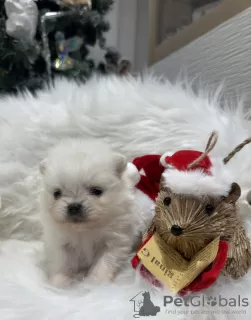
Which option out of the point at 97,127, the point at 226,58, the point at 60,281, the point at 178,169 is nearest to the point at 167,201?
the point at 178,169

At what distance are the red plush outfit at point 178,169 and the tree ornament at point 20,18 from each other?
949 mm

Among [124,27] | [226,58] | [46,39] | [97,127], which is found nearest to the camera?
[97,127]

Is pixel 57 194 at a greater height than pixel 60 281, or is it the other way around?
pixel 57 194

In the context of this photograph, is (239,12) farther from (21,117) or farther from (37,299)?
(37,299)

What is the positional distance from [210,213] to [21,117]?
697 millimetres

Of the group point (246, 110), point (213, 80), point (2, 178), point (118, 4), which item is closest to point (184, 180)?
point (246, 110)

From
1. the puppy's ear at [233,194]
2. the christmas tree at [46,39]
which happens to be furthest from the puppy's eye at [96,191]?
the christmas tree at [46,39]

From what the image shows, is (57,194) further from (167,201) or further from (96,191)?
(167,201)

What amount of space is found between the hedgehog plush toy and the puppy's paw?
0.52 ft

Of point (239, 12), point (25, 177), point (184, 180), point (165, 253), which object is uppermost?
point (239, 12)

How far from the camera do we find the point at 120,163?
875 mm

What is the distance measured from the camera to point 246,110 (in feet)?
3.72

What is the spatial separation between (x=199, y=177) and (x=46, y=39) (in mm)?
1235

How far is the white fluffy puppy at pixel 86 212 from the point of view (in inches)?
32.1
